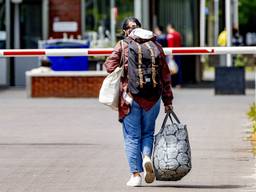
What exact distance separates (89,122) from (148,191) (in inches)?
297

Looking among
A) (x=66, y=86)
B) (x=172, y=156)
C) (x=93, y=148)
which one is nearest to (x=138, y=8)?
(x=66, y=86)

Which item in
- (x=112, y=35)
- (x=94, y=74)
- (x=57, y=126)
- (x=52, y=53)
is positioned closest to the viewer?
(x=52, y=53)

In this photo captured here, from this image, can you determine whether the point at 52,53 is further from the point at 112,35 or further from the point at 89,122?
the point at 112,35

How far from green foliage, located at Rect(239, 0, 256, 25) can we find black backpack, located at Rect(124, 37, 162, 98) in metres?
37.7

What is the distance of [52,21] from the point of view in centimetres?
2764

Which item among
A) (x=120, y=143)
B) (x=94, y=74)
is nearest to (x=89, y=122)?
(x=120, y=143)

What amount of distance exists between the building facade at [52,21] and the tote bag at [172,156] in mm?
16727

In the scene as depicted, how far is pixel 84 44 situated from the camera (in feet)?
83.4

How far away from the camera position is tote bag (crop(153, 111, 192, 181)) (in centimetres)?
1039

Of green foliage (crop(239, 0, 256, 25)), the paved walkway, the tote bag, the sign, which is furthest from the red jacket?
green foliage (crop(239, 0, 256, 25))

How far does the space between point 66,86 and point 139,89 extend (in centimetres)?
1294

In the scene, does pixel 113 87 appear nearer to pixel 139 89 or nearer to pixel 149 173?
pixel 139 89

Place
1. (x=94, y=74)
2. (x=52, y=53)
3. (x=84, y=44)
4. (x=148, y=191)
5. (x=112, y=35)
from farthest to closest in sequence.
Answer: (x=112, y=35)
(x=84, y=44)
(x=94, y=74)
(x=52, y=53)
(x=148, y=191)

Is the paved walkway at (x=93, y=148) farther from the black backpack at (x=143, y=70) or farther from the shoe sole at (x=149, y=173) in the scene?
the black backpack at (x=143, y=70)
